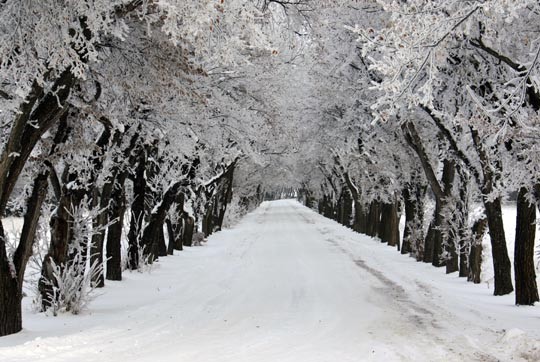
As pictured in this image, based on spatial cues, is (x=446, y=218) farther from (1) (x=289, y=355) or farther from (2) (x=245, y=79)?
(1) (x=289, y=355)

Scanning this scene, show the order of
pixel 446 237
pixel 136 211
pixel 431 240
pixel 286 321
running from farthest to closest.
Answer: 1. pixel 431 240
2. pixel 446 237
3. pixel 136 211
4. pixel 286 321

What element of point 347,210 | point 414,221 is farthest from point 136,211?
point 347,210

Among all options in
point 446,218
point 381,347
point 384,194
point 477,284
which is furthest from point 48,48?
point 384,194

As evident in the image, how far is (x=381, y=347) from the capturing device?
22.9 ft

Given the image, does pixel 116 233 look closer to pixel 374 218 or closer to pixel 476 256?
pixel 476 256

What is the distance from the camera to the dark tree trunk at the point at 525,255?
1095 cm

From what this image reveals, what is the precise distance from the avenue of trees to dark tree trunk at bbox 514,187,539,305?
31mm

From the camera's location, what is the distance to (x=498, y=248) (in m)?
12.2

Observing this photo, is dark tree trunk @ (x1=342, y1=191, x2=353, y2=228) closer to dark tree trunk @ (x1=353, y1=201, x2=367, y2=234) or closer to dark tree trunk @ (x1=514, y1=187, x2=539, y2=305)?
dark tree trunk @ (x1=353, y1=201, x2=367, y2=234)

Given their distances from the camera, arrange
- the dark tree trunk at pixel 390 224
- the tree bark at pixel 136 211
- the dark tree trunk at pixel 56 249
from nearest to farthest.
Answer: the dark tree trunk at pixel 56 249
the tree bark at pixel 136 211
the dark tree trunk at pixel 390 224

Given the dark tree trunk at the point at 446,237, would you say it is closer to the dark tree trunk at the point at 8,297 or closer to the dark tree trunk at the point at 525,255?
the dark tree trunk at the point at 525,255

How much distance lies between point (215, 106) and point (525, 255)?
837 centimetres

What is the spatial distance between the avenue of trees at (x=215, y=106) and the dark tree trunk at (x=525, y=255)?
0.10 feet

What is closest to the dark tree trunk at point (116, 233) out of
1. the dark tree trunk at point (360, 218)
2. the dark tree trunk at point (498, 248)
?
the dark tree trunk at point (498, 248)
